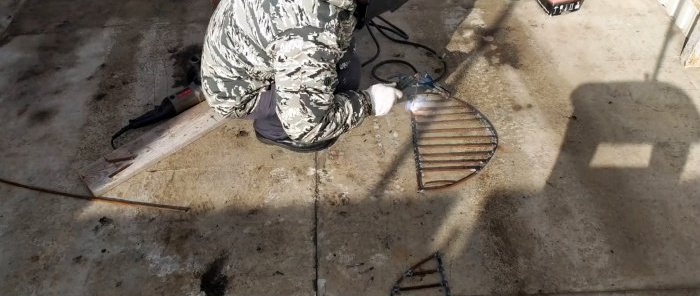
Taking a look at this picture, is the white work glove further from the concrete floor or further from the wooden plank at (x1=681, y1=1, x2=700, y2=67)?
the wooden plank at (x1=681, y1=1, x2=700, y2=67)

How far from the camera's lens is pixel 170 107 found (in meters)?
3.14

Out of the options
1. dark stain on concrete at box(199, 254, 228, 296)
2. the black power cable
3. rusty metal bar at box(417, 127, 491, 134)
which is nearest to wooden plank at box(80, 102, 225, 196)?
dark stain on concrete at box(199, 254, 228, 296)

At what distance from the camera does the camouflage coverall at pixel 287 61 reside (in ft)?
6.50

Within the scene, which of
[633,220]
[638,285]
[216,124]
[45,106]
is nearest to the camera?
[638,285]

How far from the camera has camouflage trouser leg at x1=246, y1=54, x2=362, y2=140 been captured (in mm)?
2768

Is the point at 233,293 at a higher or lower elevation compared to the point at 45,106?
lower

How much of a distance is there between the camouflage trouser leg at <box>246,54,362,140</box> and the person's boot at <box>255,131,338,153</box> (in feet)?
0.09

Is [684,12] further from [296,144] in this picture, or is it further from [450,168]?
[296,144]

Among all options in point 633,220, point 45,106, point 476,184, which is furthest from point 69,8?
point 633,220

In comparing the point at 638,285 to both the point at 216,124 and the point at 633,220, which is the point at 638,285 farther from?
the point at 216,124

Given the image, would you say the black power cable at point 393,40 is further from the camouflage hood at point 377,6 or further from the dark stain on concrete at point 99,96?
the dark stain on concrete at point 99,96

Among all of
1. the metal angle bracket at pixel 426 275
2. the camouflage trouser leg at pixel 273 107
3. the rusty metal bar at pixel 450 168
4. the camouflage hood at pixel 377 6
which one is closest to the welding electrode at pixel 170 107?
the camouflage trouser leg at pixel 273 107

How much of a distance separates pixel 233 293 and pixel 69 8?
3.25 metres

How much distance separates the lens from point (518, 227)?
2615 millimetres
